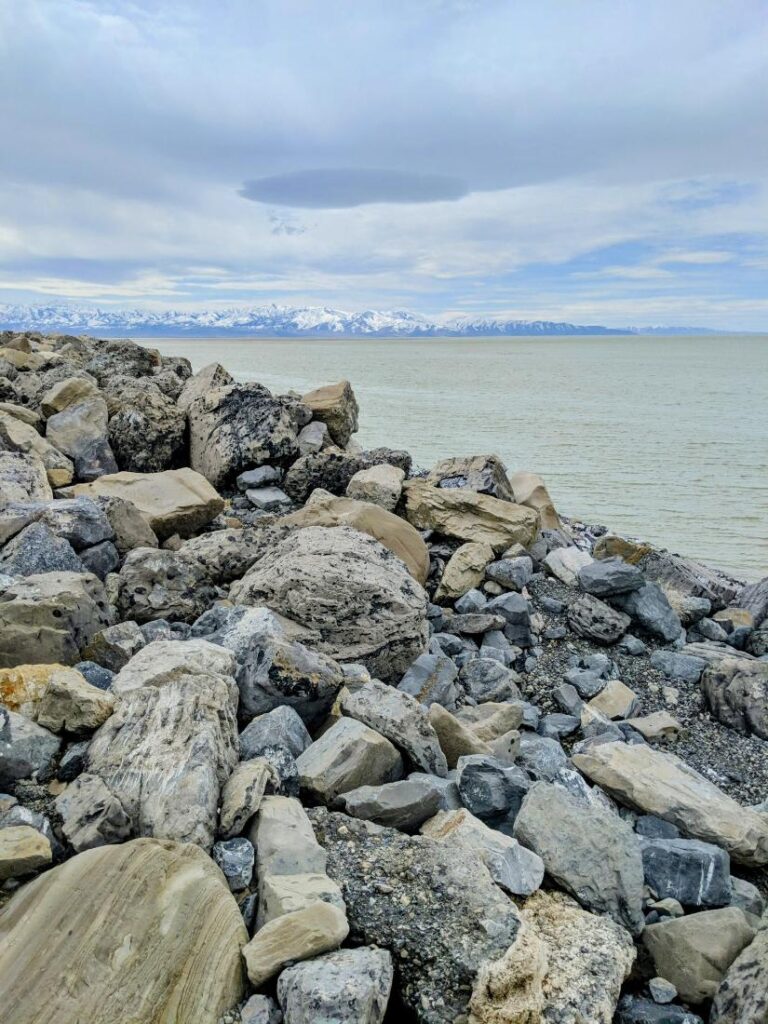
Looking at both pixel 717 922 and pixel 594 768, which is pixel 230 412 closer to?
pixel 594 768

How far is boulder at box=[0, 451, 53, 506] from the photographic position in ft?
29.0

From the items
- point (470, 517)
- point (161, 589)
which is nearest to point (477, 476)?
point (470, 517)

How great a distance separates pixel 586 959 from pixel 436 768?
165 centimetres

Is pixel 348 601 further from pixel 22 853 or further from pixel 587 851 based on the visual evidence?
pixel 22 853

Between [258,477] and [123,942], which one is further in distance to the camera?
[258,477]

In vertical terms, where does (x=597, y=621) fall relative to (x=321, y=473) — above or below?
below

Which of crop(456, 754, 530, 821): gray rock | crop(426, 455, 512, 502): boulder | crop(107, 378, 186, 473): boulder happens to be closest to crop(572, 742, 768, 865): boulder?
crop(456, 754, 530, 821): gray rock

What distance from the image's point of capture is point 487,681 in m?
7.57

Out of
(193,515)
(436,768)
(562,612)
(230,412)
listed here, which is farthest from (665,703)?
(230,412)

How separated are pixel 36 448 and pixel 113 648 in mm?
5852

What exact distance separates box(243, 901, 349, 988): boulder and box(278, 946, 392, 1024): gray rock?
5cm

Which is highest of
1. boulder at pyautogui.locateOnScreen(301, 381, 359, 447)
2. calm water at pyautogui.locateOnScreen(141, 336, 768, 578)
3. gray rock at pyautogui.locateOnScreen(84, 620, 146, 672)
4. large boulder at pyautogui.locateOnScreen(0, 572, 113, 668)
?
boulder at pyautogui.locateOnScreen(301, 381, 359, 447)

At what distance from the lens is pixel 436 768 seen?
4977 millimetres

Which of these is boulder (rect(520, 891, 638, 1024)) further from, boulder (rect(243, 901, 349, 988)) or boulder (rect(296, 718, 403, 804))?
boulder (rect(296, 718, 403, 804))
